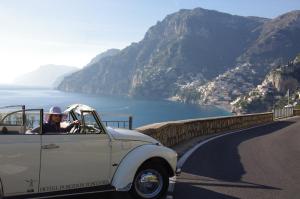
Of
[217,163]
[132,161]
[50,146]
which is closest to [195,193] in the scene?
[132,161]

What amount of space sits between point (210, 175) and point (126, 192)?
303 cm

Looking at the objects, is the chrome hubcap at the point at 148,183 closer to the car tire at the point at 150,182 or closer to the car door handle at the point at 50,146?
the car tire at the point at 150,182

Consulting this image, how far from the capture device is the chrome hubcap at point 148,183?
7043mm

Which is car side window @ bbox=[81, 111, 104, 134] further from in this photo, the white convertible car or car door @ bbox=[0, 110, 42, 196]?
car door @ bbox=[0, 110, 42, 196]

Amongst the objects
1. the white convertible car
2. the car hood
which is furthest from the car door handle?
the car hood

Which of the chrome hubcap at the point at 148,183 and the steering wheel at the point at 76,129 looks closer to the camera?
A: the steering wheel at the point at 76,129

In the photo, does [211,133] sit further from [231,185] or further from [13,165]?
[13,165]

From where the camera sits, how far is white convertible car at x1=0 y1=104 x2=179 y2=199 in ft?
18.9

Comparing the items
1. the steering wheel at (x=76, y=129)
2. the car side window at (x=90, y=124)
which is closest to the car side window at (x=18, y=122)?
the steering wheel at (x=76, y=129)

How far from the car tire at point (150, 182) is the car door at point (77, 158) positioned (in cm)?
58

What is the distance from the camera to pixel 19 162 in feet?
18.8

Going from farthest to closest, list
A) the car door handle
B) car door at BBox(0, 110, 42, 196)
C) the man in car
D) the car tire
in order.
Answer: the car tire < the man in car < the car door handle < car door at BBox(0, 110, 42, 196)

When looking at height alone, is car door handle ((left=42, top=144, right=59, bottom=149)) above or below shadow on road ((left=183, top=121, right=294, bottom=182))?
above

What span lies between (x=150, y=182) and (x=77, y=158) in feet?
4.58
